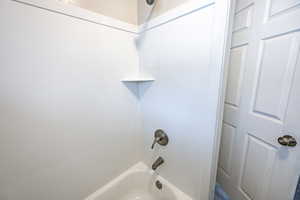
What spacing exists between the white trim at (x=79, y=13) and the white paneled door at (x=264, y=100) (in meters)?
1.10

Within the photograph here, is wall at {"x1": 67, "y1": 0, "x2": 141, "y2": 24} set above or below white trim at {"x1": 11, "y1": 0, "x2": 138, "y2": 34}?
above

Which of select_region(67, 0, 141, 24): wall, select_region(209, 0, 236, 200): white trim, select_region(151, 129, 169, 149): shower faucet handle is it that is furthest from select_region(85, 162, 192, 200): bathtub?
select_region(67, 0, 141, 24): wall

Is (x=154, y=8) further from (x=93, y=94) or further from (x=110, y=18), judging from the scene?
(x=93, y=94)

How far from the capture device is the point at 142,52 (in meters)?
1.20

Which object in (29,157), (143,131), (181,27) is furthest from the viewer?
(143,131)

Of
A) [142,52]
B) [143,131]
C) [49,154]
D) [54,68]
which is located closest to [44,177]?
[49,154]

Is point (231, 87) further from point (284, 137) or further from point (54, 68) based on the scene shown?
point (54, 68)

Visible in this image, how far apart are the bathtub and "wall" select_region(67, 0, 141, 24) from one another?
1609 millimetres

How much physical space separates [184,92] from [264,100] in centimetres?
65

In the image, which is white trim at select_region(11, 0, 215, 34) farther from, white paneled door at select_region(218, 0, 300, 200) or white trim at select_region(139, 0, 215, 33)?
white paneled door at select_region(218, 0, 300, 200)

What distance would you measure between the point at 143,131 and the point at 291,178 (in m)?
1.22

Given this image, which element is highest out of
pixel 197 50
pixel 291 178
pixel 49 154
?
pixel 197 50

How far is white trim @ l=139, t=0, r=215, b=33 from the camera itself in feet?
2.45

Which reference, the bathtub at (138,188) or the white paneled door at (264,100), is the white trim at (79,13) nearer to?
the white paneled door at (264,100)
